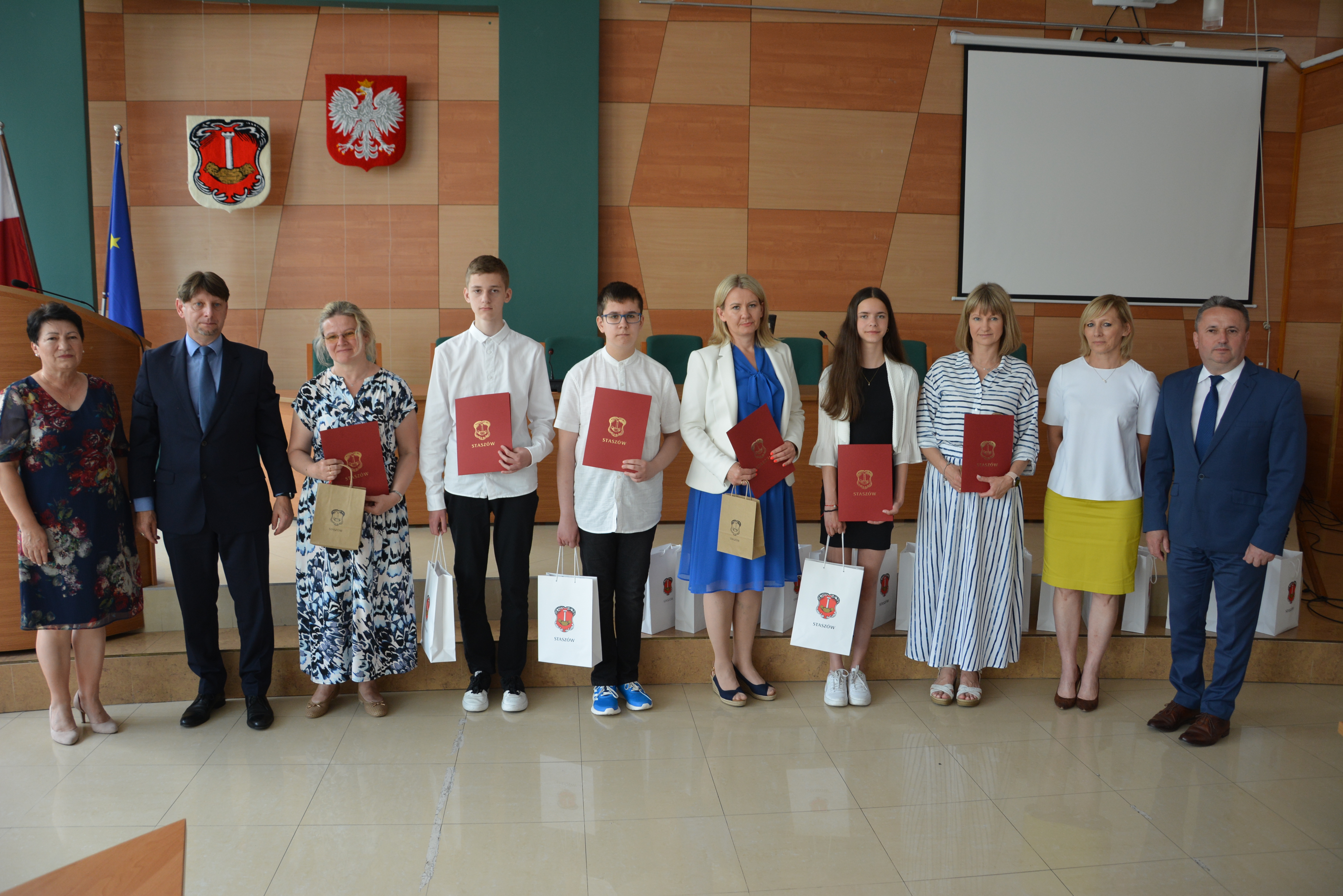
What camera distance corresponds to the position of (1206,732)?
2867mm

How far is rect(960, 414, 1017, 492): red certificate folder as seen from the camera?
2918mm

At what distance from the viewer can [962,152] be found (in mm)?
6000

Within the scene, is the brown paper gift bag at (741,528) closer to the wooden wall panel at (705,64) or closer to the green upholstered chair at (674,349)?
the green upholstered chair at (674,349)

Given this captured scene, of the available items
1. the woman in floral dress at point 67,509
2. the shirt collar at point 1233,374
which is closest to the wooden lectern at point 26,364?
the woman in floral dress at point 67,509

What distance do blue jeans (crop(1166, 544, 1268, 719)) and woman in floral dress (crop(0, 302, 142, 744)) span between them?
3584 mm

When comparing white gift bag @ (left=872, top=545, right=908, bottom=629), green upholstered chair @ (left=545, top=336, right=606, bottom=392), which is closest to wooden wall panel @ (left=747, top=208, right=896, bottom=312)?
green upholstered chair @ (left=545, top=336, right=606, bottom=392)

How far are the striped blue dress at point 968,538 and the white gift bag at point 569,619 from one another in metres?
1.21

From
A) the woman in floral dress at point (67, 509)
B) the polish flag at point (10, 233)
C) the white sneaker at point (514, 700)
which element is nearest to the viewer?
the woman in floral dress at point (67, 509)

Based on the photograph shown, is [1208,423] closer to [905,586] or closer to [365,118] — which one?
[905,586]

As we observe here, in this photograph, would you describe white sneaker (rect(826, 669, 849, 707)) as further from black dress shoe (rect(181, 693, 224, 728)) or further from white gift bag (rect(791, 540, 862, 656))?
black dress shoe (rect(181, 693, 224, 728))

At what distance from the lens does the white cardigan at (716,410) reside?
114 inches

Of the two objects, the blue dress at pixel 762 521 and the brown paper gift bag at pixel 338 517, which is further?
the blue dress at pixel 762 521

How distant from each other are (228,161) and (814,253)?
3947 millimetres

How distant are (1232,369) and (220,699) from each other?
3.70 metres
